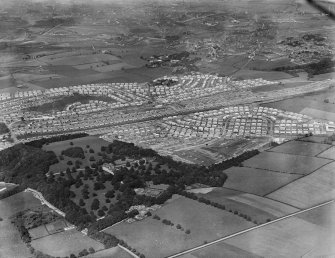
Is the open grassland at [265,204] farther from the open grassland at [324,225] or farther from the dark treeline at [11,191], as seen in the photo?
the dark treeline at [11,191]

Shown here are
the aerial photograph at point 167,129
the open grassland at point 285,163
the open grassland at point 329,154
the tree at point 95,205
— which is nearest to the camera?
the aerial photograph at point 167,129

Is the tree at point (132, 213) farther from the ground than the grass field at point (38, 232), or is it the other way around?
the tree at point (132, 213)

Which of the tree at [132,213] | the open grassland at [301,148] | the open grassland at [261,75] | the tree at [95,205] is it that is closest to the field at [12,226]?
the tree at [95,205]

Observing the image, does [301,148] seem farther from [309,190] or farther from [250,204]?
[250,204]

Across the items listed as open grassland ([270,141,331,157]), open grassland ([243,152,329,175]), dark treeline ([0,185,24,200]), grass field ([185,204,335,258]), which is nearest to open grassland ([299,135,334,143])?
→ open grassland ([270,141,331,157])

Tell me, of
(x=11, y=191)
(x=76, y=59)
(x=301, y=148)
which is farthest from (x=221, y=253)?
(x=76, y=59)

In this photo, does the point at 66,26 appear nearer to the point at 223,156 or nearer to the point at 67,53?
the point at 67,53
